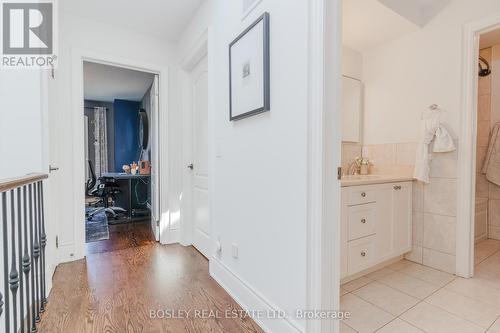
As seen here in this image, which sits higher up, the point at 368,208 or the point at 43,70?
the point at 43,70

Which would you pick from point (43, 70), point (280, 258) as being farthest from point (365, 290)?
point (43, 70)

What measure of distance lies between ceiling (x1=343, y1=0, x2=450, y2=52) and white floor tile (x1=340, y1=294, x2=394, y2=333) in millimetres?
2385

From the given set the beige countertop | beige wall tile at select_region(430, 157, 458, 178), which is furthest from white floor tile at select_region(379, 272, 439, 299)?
beige wall tile at select_region(430, 157, 458, 178)

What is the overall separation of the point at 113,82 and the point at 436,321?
5.46 metres

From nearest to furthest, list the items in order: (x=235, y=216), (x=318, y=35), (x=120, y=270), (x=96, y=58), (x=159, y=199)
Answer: (x=318, y=35) < (x=235, y=216) < (x=120, y=270) < (x=96, y=58) < (x=159, y=199)

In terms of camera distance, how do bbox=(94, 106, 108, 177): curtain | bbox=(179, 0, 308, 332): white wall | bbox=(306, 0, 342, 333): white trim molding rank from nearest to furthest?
bbox=(306, 0, 342, 333): white trim molding < bbox=(179, 0, 308, 332): white wall < bbox=(94, 106, 108, 177): curtain

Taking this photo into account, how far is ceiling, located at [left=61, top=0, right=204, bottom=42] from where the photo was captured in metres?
2.39

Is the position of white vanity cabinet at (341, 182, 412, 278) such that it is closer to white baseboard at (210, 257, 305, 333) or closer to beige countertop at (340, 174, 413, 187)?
beige countertop at (340, 174, 413, 187)

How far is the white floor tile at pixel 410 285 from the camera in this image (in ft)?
6.32

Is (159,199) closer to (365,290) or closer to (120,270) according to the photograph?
(120,270)

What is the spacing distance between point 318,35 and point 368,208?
1491 millimetres

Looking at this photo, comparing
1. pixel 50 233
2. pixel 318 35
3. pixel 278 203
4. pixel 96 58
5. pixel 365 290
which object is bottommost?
pixel 365 290

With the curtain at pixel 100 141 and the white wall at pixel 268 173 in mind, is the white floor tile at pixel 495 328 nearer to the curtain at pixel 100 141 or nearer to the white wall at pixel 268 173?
the white wall at pixel 268 173

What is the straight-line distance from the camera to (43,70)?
187cm
